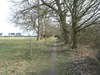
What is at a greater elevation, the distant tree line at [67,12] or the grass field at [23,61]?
the distant tree line at [67,12]

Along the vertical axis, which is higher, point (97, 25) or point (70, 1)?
point (70, 1)

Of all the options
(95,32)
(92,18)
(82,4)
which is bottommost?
(95,32)

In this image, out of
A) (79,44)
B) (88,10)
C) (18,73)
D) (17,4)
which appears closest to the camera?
(18,73)

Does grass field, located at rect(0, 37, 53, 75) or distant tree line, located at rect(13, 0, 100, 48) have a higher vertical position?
distant tree line, located at rect(13, 0, 100, 48)

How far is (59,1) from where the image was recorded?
24.2m

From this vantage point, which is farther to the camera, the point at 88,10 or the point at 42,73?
the point at 88,10

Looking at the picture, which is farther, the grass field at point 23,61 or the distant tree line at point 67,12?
the distant tree line at point 67,12

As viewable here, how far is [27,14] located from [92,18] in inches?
313

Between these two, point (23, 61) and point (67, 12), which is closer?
point (23, 61)

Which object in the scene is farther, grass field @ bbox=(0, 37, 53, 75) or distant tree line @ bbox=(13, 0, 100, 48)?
distant tree line @ bbox=(13, 0, 100, 48)

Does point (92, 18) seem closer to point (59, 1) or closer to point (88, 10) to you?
point (88, 10)

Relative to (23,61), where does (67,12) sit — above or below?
above

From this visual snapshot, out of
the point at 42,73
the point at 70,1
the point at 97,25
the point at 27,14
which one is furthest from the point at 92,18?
the point at 42,73

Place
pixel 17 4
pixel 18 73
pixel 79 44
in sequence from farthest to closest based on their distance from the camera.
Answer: pixel 79 44
pixel 17 4
pixel 18 73
